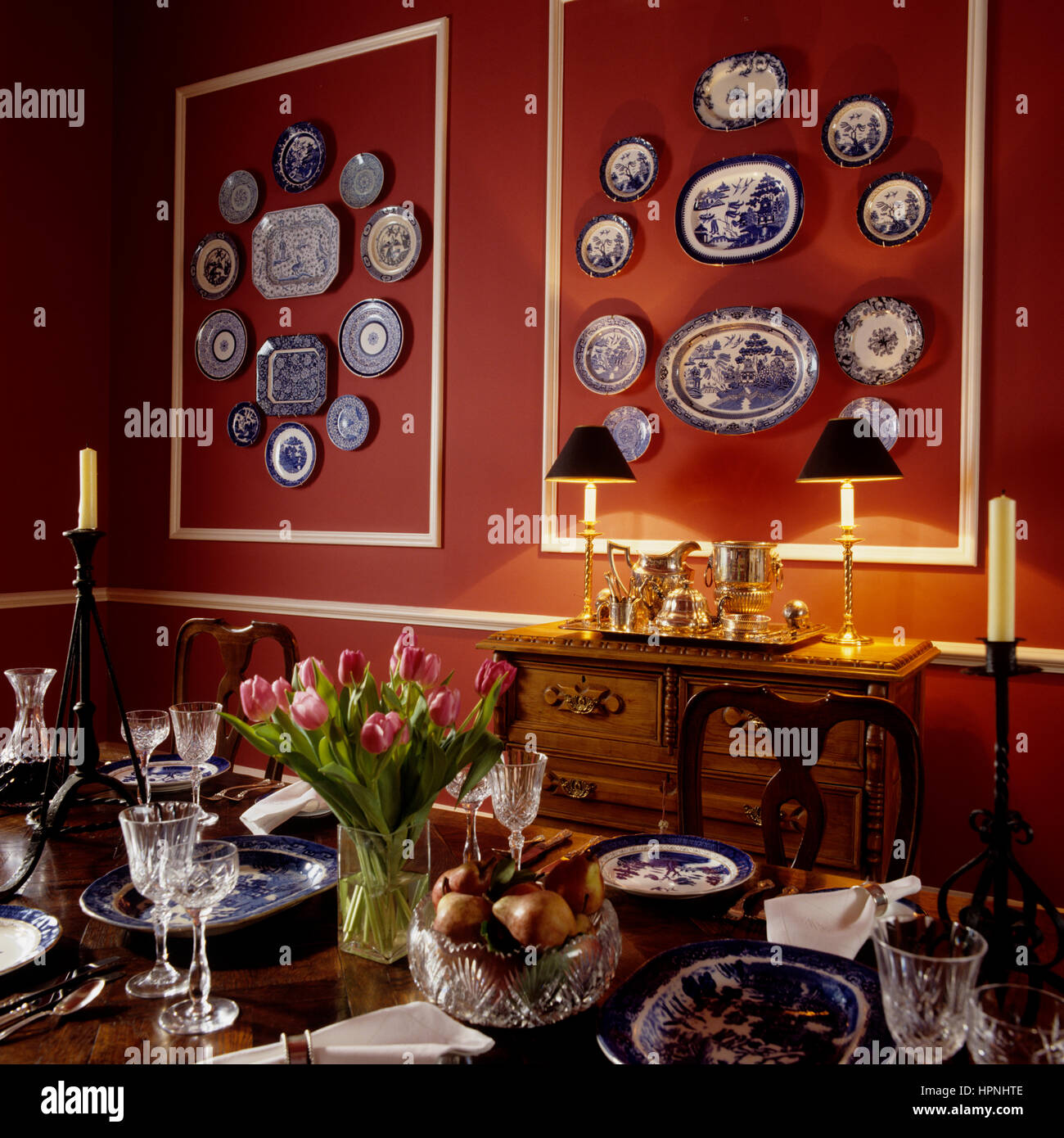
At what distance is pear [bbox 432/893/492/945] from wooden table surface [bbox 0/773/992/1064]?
0.33ft

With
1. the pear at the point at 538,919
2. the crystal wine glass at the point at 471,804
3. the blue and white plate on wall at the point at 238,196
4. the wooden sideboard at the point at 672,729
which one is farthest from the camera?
the blue and white plate on wall at the point at 238,196

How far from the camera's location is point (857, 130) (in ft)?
9.66

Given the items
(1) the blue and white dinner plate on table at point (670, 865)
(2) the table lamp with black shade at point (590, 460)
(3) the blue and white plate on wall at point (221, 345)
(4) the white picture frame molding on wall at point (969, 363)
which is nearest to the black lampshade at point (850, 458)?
(4) the white picture frame molding on wall at point (969, 363)

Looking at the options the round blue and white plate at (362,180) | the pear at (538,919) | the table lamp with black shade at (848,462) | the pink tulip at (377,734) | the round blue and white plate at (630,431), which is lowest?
the pear at (538,919)

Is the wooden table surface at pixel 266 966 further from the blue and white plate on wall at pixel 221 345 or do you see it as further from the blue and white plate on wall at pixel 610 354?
the blue and white plate on wall at pixel 221 345

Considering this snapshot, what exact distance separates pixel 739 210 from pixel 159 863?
280 centimetres

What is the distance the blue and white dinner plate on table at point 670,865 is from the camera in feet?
4.30

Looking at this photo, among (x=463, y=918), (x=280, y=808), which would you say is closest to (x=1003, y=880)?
(x=463, y=918)

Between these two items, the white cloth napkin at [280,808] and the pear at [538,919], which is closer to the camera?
the pear at [538,919]

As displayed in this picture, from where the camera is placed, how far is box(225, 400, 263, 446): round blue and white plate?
4203 millimetres

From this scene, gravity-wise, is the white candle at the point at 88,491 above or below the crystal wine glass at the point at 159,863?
above

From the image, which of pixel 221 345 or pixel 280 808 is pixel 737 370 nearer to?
pixel 280 808

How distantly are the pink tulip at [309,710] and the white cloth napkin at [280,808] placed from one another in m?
0.50
